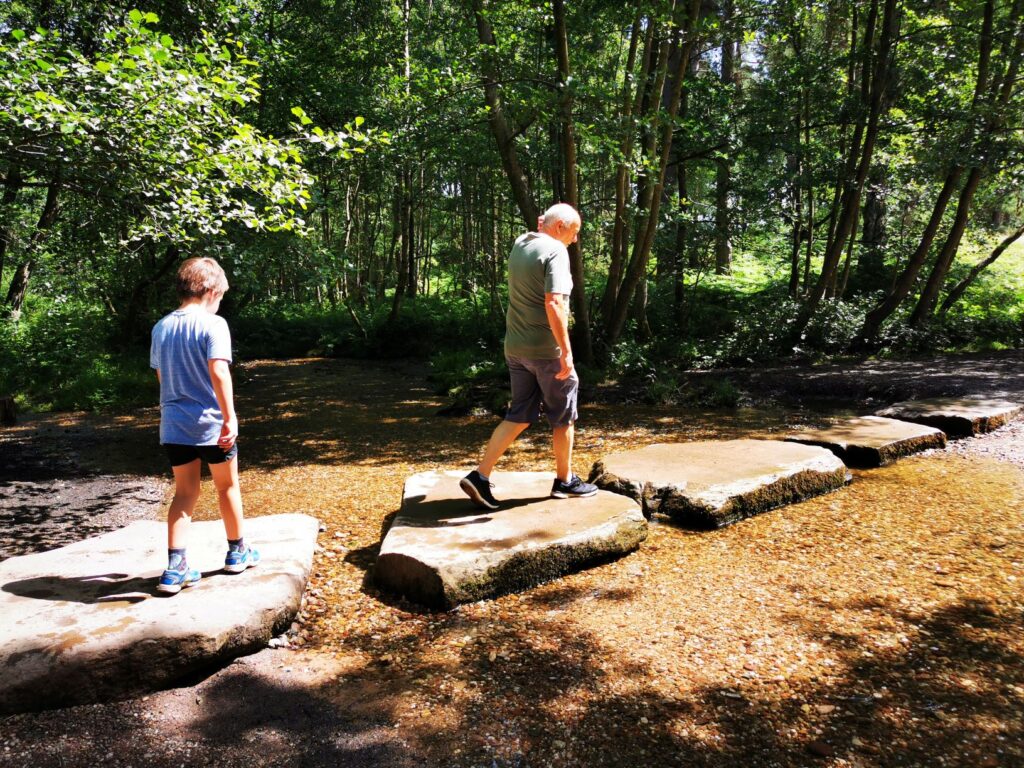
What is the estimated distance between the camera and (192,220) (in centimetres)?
572

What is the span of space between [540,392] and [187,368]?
2337 millimetres

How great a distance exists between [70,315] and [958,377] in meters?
18.0

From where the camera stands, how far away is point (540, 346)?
449 centimetres

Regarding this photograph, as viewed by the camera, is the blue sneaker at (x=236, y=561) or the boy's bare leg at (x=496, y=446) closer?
the blue sneaker at (x=236, y=561)

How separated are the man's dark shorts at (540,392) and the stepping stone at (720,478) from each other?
101cm

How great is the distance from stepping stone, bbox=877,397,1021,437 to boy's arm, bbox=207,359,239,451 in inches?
293

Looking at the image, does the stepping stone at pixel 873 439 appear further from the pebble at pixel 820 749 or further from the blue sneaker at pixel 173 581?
the blue sneaker at pixel 173 581

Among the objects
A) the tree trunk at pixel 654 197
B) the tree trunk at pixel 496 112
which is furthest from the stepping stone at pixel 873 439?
the tree trunk at pixel 496 112

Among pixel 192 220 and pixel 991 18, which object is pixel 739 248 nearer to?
pixel 991 18

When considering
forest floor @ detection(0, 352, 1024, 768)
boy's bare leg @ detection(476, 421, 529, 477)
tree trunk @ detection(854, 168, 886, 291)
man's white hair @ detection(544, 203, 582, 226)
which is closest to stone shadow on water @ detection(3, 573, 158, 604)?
forest floor @ detection(0, 352, 1024, 768)

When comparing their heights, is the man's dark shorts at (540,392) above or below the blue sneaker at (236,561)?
above

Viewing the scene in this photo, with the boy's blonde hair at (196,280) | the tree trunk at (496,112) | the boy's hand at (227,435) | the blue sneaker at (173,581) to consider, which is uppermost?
the tree trunk at (496,112)

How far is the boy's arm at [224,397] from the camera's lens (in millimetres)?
3295

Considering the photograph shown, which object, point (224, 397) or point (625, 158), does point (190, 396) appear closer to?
point (224, 397)
